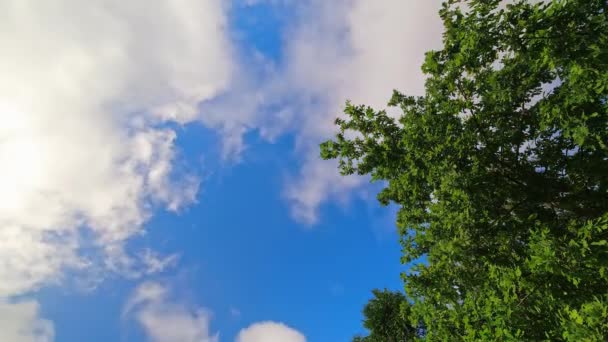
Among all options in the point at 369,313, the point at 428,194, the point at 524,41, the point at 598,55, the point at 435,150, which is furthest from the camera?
the point at 369,313

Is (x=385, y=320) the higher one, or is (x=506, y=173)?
(x=385, y=320)

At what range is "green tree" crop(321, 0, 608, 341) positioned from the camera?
355 inches

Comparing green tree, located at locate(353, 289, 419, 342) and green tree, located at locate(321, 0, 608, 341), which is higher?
green tree, located at locate(353, 289, 419, 342)

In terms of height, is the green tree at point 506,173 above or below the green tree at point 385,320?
below

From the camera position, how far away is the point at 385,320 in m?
36.1

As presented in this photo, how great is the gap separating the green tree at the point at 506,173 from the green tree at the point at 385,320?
953 inches

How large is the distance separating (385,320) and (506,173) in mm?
27708

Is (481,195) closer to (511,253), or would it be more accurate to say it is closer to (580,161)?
(511,253)

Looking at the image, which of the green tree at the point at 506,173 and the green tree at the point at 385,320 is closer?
the green tree at the point at 506,173

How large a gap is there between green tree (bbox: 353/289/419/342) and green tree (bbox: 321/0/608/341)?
24201mm

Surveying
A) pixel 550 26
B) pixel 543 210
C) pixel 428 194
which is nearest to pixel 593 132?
pixel 550 26

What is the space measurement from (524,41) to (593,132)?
10.8ft

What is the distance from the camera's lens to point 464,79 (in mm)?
12781

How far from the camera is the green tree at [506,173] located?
901 cm
